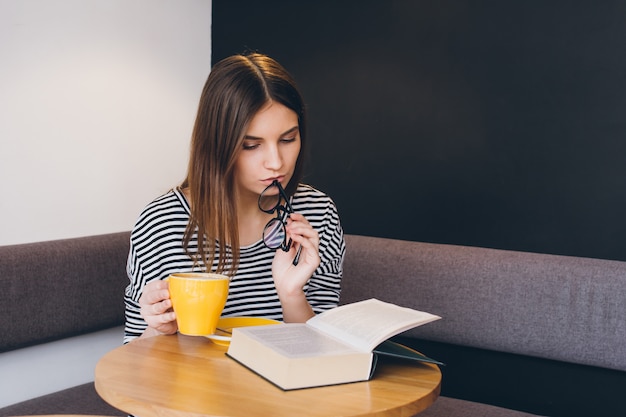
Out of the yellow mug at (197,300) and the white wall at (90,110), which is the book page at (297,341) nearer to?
the yellow mug at (197,300)

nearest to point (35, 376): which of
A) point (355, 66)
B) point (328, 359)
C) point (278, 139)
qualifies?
point (278, 139)

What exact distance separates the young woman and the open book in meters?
0.26

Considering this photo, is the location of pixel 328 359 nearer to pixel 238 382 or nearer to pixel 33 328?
pixel 238 382

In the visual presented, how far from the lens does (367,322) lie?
4.37ft

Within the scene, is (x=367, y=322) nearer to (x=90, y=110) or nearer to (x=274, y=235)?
(x=274, y=235)

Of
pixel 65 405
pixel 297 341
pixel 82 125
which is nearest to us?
pixel 297 341

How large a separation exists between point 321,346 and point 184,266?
641mm

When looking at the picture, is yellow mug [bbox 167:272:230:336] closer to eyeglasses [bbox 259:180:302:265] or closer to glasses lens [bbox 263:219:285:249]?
eyeglasses [bbox 259:180:302:265]

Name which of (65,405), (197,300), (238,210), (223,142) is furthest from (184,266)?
(65,405)

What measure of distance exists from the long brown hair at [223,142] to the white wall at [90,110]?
0.81m

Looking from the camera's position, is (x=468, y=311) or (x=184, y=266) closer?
(x=184, y=266)

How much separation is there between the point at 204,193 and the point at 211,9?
175 centimetres

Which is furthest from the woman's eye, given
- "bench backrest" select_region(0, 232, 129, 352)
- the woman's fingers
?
"bench backrest" select_region(0, 232, 129, 352)

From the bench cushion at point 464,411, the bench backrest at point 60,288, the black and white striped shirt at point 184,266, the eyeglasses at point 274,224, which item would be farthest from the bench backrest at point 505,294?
the bench backrest at point 60,288
